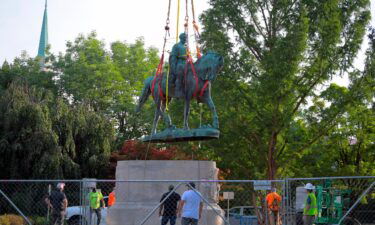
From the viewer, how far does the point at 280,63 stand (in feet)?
91.7

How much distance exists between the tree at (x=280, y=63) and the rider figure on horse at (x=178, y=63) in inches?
361

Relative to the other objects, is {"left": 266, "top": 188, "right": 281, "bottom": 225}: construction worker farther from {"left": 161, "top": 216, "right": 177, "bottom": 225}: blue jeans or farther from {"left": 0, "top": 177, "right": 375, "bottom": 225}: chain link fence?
{"left": 161, "top": 216, "right": 177, "bottom": 225}: blue jeans

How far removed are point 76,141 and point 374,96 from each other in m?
17.6

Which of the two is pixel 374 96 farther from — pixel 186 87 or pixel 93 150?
pixel 93 150

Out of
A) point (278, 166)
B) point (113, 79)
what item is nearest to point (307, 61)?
point (278, 166)

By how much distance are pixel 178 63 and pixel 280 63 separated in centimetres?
946

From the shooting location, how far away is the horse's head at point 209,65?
1883cm

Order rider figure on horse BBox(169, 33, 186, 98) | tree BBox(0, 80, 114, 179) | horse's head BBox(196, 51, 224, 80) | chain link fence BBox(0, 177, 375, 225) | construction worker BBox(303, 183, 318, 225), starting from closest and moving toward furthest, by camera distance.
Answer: chain link fence BBox(0, 177, 375, 225)
construction worker BBox(303, 183, 318, 225)
horse's head BBox(196, 51, 224, 80)
rider figure on horse BBox(169, 33, 186, 98)
tree BBox(0, 80, 114, 179)

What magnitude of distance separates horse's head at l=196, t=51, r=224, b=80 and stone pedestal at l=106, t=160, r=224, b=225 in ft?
7.98

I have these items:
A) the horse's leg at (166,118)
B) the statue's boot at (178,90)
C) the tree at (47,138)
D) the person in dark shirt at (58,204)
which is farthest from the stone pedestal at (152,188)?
the tree at (47,138)

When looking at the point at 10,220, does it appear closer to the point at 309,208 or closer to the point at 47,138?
the point at 309,208

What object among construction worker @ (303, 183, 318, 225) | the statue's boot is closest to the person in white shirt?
construction worker @ (303, 183, 318, 225)

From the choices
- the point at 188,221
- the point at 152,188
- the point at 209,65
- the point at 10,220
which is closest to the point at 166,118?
the point at 209,65

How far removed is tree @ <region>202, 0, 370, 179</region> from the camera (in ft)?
93.0
